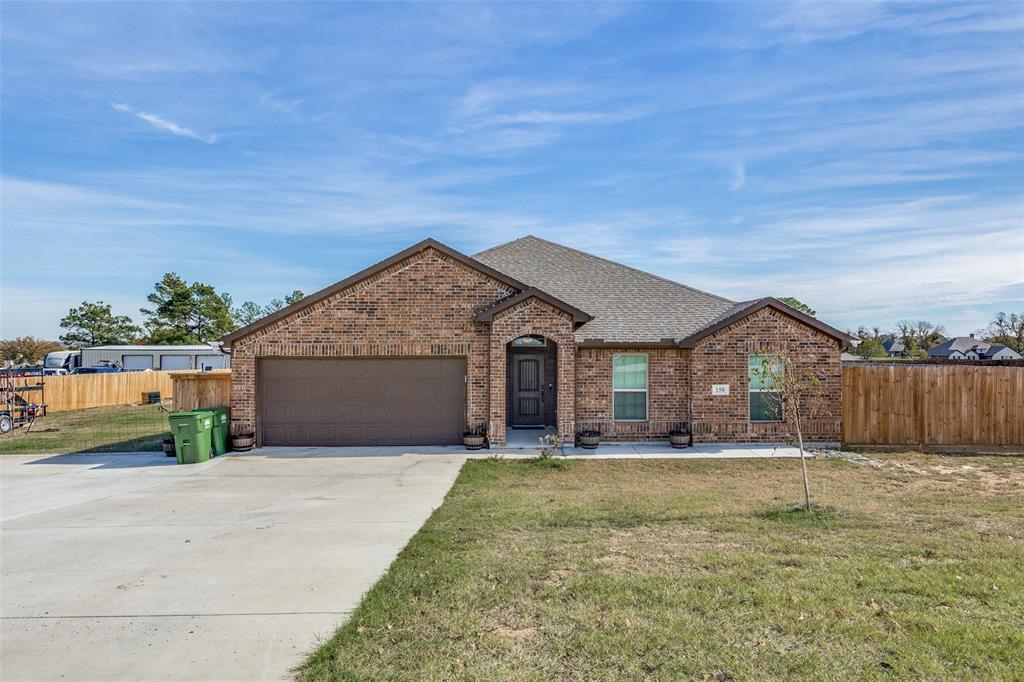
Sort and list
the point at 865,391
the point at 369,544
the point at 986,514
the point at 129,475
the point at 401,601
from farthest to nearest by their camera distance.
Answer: the point at 865,391 < the point at 129,475 < the point at 986,514 < the point at 369,544 < the point at 401,601

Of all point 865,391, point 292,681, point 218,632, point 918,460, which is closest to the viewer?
point 292,681

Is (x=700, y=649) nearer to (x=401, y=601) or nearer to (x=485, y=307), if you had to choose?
(x=401, y=601)

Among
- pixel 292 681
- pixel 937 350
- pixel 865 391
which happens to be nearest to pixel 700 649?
pixel 292 681

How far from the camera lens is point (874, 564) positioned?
236 inches

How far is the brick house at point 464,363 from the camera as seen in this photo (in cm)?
1445

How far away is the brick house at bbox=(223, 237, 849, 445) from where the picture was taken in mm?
14445

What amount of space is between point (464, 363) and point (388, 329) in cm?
208

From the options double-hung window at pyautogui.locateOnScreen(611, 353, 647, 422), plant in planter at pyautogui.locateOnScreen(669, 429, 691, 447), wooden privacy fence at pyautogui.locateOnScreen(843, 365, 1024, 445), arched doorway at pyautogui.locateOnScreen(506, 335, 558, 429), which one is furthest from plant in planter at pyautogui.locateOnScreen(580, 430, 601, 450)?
wooden privacy fence at pyautogui.locateOnScreen(843, 365, 1024, 445)

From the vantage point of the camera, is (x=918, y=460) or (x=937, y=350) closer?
(x=918, y=460)

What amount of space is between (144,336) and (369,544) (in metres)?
59.5

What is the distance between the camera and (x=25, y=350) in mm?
53125

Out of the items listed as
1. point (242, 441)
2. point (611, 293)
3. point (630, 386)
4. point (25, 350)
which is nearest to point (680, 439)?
point (630, 386)

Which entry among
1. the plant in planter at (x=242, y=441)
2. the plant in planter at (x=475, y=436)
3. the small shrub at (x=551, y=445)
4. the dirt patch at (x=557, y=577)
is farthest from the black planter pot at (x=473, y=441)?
the dirt patch at (x=557, y=577)

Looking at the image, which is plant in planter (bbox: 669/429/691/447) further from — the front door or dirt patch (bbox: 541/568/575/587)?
dirt patch (bbox: 541/568/575/587)
